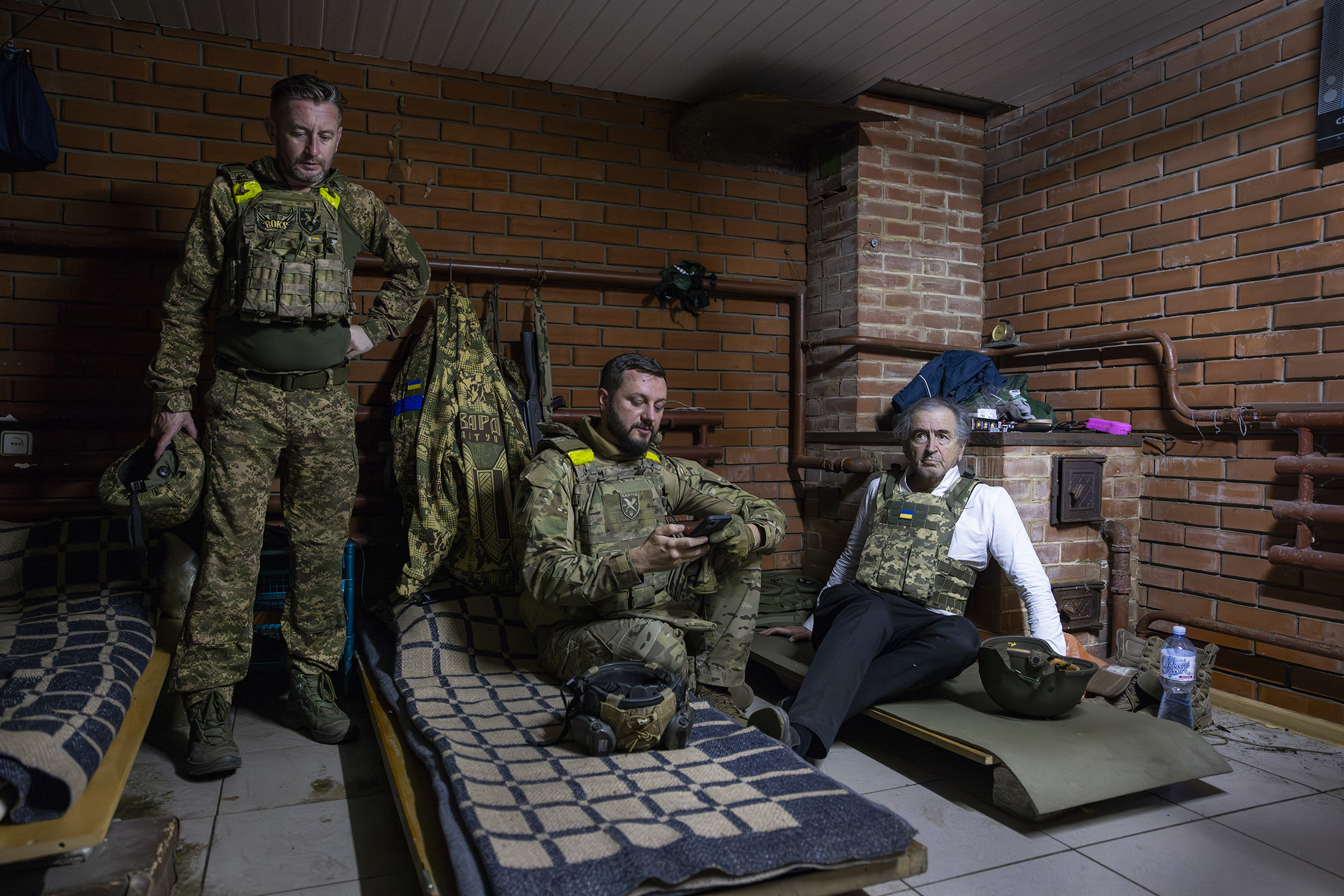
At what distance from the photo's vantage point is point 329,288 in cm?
249

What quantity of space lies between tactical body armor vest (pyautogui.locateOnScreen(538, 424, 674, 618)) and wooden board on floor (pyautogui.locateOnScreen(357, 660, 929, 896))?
799 mm

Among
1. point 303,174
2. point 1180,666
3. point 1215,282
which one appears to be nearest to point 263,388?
point 303,174

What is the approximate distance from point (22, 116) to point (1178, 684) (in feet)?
14.5

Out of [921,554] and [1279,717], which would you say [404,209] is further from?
[1279,717]

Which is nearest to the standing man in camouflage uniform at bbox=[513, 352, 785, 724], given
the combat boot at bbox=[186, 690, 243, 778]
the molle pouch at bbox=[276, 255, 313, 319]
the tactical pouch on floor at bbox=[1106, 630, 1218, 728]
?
the molle pouch at bbox=[276, 255, 313, 319]

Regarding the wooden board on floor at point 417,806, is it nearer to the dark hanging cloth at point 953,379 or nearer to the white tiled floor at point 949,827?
the white tiled floor at point 949,827

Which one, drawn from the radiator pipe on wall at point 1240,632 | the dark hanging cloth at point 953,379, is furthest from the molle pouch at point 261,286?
the radiator pipe on wall at point 1240,632

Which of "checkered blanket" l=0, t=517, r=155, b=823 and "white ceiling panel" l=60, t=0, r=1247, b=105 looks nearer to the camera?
"checkered blanket" l=0, t=517, r=155, b=823

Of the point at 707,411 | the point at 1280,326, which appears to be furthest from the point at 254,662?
the point at 1280,326

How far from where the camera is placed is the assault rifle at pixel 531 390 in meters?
3.36

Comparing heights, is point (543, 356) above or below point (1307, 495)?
above

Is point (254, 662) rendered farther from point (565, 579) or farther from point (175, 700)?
point (565, 579)

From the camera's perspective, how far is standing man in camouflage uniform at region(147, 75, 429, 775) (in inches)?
95.6

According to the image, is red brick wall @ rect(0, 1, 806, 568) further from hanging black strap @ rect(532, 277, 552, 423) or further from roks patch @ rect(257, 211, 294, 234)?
roks patch @ rect(257, 211, 294, 234)
